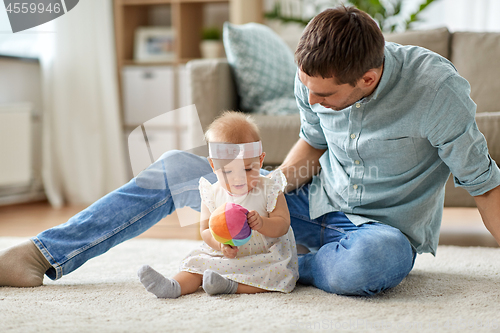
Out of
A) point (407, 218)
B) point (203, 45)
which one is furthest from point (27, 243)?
point (203, 45)

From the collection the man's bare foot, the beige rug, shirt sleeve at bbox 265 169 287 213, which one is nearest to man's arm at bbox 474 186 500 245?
the beige rug

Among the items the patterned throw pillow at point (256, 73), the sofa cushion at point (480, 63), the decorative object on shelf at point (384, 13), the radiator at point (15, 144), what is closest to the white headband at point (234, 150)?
the patterned throw pillow at point (256, 73)

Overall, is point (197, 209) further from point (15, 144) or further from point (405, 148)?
point (15, 144)

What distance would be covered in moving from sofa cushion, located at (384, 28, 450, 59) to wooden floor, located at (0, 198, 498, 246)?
71 cm

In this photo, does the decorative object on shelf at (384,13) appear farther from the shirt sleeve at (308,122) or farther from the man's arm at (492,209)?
the man's arm at (492,209)

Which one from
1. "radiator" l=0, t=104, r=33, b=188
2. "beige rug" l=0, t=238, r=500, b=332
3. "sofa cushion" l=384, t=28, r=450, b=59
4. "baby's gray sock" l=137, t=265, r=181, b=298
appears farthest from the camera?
"radiator" l=0, t=104, r=33, b=188

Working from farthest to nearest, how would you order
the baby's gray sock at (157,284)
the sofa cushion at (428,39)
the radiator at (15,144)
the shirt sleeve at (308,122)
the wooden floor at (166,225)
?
the radiator at (15,144)
the sofa cushion at (428,39)
the wooden floor at (166,225)
the shirt sleeve at (308,122)
the baby's gray sock at (157,284)

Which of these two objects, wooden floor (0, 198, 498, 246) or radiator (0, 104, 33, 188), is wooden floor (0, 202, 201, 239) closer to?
wooden floor (0, 198, 498, 246)

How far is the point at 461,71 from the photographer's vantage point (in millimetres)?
1876

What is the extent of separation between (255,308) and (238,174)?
0.85 ft

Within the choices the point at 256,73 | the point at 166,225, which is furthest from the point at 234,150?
the point at 166,225

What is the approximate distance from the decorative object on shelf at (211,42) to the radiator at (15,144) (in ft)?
3.31

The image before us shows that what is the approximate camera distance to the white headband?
938 mm

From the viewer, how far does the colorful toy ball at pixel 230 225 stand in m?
0.86
